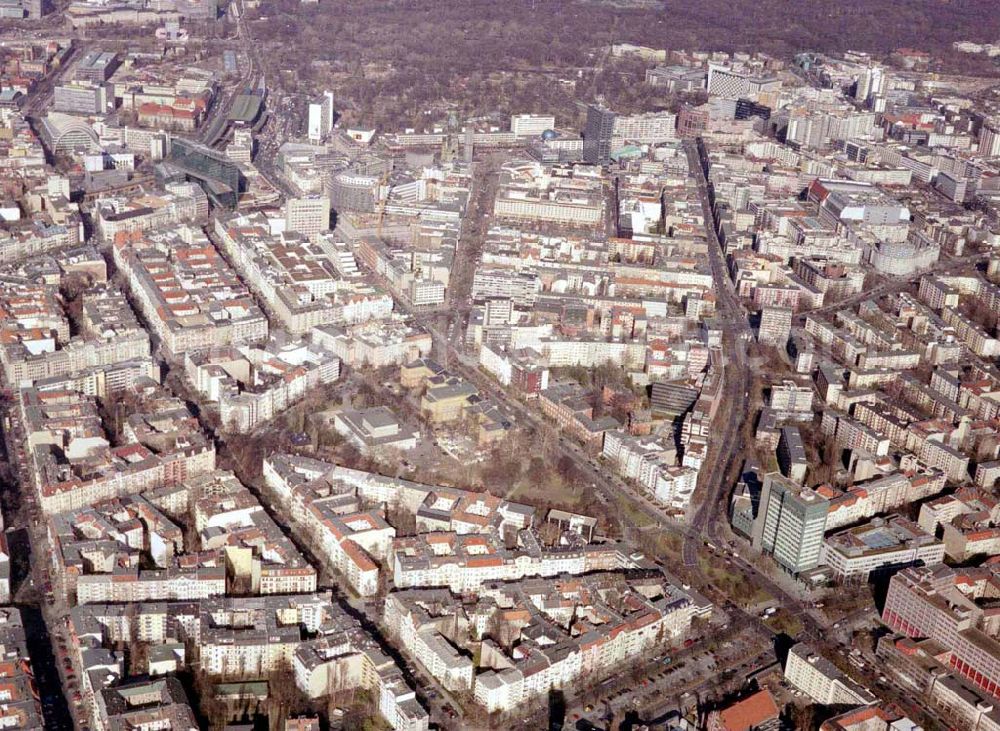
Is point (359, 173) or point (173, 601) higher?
point (359, 173)

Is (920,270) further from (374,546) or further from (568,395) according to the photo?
(374,546)

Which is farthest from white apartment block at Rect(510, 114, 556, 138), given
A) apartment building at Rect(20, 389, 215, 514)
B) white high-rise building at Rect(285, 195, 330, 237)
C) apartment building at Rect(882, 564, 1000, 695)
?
apartment building at Rect(882, 564, 1000, 695)

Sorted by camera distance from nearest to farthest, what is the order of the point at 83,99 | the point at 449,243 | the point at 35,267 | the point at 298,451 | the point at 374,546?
1. the point at 374,546
2. the point at 298,451
3. the point at 35,267
4. the point at 449,243
5. the point at 83,99

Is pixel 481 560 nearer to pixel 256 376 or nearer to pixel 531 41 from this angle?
pixel 256 376

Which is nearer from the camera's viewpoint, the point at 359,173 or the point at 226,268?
the point at 226,268

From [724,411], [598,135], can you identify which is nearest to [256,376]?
[724,411]

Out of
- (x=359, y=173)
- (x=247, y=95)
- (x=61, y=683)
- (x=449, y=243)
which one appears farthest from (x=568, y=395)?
(x=247, y=95)
